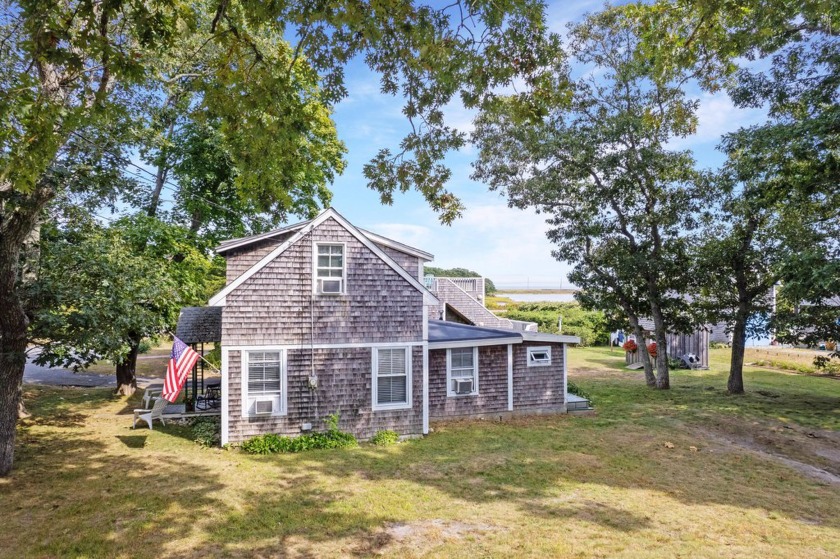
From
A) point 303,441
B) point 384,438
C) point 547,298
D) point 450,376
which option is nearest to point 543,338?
point 450,376

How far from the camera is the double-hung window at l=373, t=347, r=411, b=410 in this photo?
42.1 feet

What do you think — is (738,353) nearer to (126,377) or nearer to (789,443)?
(789,443)

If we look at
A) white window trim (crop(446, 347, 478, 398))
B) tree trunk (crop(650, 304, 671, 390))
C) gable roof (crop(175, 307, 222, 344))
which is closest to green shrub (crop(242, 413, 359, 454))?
white window trim (crop(446, 347, 478, 398))

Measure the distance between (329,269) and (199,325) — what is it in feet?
18.3

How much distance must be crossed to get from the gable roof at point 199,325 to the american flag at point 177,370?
2567 mm

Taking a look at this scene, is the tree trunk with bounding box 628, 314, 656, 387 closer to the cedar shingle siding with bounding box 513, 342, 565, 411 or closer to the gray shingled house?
the cedar shingle siding with bounding box 513, 342, 565, 411

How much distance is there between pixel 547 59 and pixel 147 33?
5006mm

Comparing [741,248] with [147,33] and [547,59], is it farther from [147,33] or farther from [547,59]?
[147,33]

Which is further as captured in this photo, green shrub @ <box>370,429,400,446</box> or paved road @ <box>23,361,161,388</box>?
paved road @ <box>23,361,161,388</box>

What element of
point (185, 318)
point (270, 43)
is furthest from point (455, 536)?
point (270, 43)

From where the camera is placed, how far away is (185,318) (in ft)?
51.3

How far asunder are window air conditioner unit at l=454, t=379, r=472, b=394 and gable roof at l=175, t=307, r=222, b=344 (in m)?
7.23

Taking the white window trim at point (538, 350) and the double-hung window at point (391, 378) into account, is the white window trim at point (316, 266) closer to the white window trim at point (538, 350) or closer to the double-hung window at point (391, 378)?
the double-hung window at point (391, 378)

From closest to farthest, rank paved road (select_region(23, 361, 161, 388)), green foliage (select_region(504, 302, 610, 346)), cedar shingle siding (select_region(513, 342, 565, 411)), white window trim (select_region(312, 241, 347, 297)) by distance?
white window trim (select_region(312, 241, 347, 297)) → cedar shingle siding (select_region(513, 342, 565, 411)) → paved road (select_region(23, 361, 161, 388)) → green foliage (select_region(504, 302, 610, 346))
